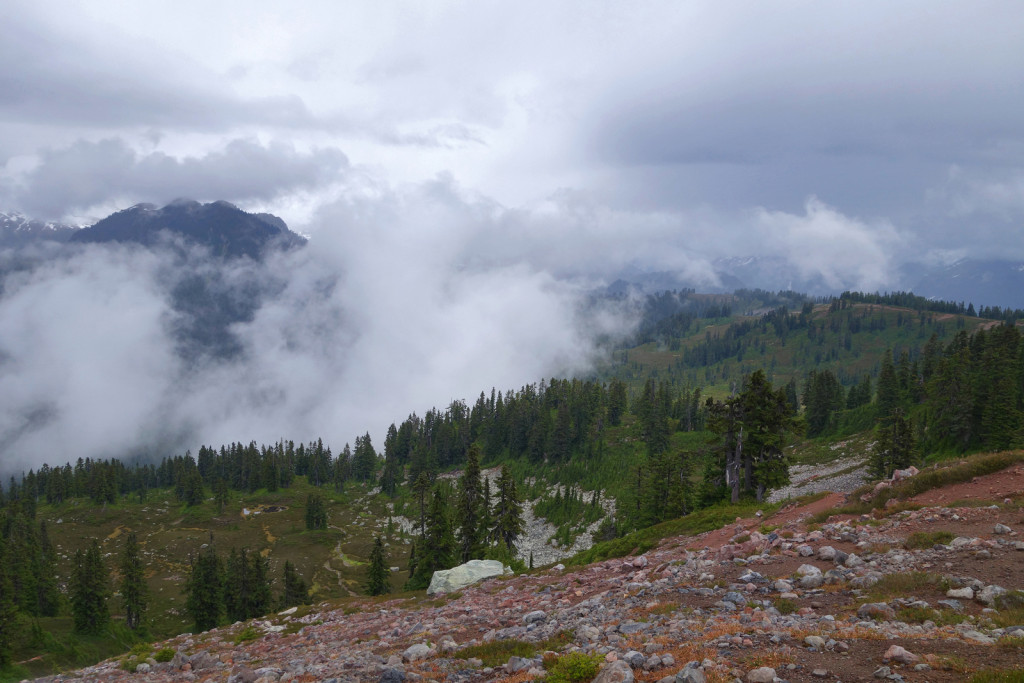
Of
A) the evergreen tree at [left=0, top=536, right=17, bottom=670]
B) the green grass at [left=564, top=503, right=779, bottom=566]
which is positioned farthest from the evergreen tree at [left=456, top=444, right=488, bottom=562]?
the evergreen tree at [left=0, top=536, right=17, bottom=670]

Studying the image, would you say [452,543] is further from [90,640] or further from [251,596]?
[90,640]

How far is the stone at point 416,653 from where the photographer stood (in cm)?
1658

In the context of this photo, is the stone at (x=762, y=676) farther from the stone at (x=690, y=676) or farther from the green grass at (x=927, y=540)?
the green grass at (x=927, y=540)

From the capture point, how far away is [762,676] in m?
9.42

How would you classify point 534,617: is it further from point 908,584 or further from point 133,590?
point 133,590

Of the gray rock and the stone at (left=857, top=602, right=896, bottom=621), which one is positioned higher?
the stone at (left=857, top=602, right=896, bottom=621)

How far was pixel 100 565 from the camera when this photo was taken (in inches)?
3073

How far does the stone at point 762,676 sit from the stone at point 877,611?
5.14 m

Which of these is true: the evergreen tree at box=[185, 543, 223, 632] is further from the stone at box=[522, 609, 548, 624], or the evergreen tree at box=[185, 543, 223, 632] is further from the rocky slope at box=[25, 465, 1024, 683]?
the stone at box=[522, 609, 548, 624]

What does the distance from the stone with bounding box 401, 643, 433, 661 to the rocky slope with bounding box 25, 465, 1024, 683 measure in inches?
2.2

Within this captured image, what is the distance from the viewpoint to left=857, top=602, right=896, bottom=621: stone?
40.6 feet

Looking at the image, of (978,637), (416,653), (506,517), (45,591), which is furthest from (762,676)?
(45,591)

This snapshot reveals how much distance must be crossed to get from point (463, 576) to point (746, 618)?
2497 centimetres

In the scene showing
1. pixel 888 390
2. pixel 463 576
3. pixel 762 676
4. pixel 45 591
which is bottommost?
pixel 45 591
